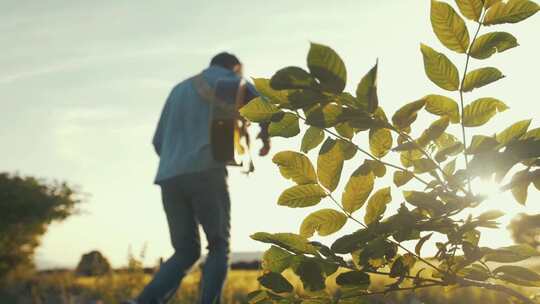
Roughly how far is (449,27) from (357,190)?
34 cm

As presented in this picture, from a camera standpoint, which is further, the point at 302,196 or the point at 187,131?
the point at 187,131

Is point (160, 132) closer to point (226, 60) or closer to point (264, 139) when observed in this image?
point (226, 60)

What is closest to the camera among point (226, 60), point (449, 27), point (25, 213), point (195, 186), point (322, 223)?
point (449, 27)

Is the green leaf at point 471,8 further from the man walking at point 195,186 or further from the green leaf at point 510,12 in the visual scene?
the man walking at point 195,186

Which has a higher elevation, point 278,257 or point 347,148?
point 347,148

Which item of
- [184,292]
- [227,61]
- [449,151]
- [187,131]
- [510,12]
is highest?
[227,61]

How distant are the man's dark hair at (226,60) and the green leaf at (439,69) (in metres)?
4.42

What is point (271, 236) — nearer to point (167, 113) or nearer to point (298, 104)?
point (298, 104)

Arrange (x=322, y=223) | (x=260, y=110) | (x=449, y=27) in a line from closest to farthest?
1. (x=449, y=27)
2. (x=260, y=110)
3. (x=322, y=223)

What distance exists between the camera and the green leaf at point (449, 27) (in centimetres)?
105

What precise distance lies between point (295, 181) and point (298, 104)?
26 cm

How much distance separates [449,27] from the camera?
107 centimetres

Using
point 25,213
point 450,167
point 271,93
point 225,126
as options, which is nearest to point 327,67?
point 271,93

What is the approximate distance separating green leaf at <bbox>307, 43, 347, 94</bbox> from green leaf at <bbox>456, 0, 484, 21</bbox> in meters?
0.25
